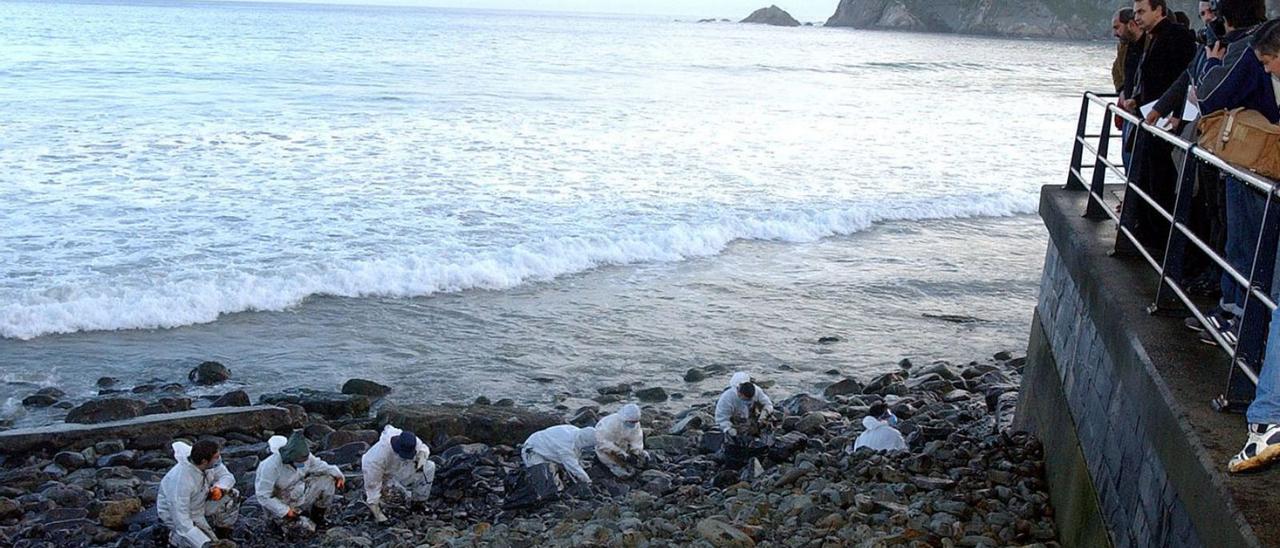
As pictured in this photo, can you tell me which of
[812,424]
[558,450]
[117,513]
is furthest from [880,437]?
[117,513]

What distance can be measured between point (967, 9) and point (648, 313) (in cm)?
15064

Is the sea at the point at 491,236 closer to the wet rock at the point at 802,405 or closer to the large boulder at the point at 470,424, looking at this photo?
the wet rock at the point at 802,405

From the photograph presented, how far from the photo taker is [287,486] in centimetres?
920

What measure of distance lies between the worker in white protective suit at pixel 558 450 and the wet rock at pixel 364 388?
9.97 feet

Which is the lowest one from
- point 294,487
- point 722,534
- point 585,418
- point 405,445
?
point 585,418

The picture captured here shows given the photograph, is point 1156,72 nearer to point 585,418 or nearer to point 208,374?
point 585,418

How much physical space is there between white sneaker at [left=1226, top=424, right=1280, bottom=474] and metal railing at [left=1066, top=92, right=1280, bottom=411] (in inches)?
16.8

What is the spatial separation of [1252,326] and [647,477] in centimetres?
587

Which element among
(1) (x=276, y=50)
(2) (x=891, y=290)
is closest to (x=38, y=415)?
(2) (x=891, y=290)

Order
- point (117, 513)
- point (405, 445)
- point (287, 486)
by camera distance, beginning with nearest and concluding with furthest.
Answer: point (117, 513) → point (287, 486) → point (405, 445)

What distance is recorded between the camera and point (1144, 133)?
7297 mm

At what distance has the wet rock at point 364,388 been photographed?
12.4m

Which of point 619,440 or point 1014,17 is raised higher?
point 619,440

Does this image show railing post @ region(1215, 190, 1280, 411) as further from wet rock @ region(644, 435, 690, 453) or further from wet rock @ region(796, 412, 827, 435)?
wet rock @ region(644, 435, 690, 453)
